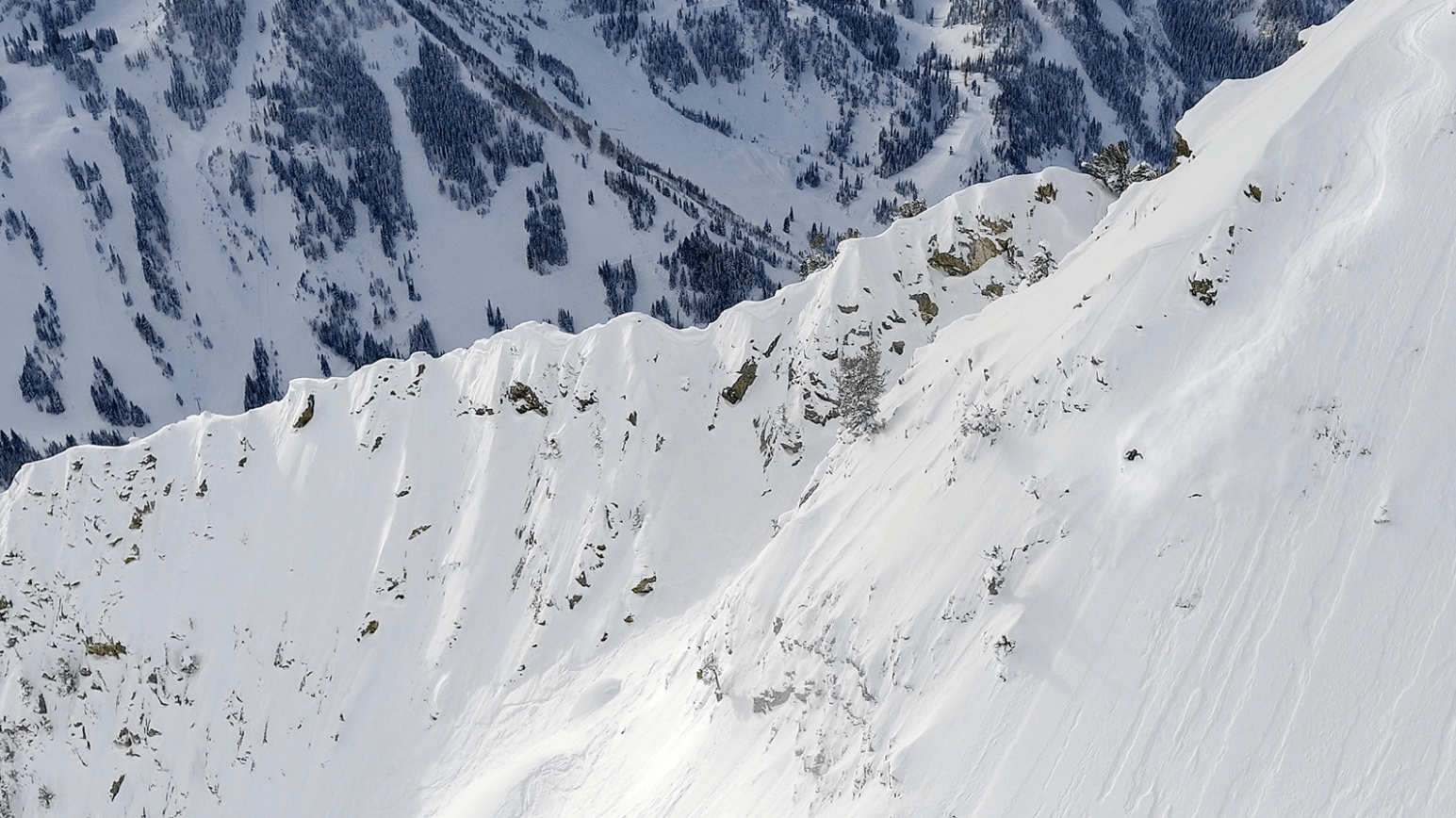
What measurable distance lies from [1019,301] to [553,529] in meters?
20.5

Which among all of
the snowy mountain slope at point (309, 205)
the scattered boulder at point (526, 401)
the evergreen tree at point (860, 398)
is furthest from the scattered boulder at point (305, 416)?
the snowy mountain slope at point (309, 205)

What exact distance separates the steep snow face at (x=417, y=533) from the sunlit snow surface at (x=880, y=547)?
0.53 feet

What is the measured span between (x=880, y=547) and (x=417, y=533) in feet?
81.3

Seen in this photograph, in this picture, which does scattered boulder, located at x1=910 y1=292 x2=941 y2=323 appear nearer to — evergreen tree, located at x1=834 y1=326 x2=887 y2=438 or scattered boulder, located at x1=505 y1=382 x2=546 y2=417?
evergreen tree, located at x1=834 y1=326 x2=887 y2=438

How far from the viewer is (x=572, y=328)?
5281 inches

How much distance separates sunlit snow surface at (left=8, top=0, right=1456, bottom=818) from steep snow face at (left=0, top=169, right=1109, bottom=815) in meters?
0.16

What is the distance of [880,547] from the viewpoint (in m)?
17.7

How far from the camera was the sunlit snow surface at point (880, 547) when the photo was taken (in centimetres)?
1121

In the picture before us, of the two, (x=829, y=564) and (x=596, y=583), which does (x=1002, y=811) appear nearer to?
(x=829, y=564)

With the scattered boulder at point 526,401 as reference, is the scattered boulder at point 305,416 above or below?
above

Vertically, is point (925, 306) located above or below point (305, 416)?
below

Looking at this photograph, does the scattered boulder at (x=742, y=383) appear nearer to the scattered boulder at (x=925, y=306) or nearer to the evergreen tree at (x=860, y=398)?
the scattered boulder at (x=925, y=306)

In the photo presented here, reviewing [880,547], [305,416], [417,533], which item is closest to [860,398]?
[880,547]

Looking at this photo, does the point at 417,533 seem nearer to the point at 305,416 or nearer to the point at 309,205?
the point at 305,416
